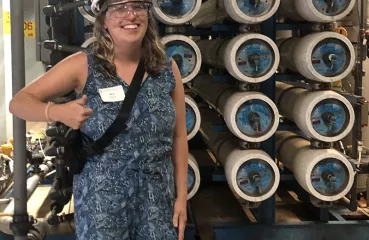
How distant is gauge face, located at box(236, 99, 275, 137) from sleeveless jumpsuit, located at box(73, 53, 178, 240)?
97 centimetres

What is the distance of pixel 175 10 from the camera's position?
2617 mm

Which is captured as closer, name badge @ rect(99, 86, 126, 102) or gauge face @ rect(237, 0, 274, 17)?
name badge @ rect(99, 86, 126, 102)

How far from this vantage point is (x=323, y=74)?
2645mm

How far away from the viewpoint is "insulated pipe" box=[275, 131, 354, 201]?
8.60 ft

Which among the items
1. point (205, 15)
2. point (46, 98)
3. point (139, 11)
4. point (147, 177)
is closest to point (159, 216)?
point (147, 177)

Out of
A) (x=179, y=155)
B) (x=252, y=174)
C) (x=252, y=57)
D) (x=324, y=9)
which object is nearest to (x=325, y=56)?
(x=324, y=9)

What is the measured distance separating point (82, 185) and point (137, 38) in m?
0.51

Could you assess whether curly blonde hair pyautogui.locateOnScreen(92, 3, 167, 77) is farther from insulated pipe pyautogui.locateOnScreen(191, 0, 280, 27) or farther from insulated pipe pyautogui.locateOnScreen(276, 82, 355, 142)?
insulated pipe pyautogui.locateOnScreen(276, 82, 355, 142)

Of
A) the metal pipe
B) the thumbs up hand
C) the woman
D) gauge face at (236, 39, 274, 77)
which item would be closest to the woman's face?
the woman

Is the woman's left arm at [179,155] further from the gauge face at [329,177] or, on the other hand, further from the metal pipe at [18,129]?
the gauge face at [329,177]

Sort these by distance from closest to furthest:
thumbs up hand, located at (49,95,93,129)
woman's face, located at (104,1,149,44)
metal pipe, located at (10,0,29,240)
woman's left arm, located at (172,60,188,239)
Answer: thumbs up hand, located at (49,95,93,129)
woman's face, located at (104,1,149,44)
woman's left arm, located at (172,60,188,239)
metal pipe, located at (10,0,29,240)

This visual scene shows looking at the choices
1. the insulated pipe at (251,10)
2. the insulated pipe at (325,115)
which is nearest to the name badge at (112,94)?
the insulated pipe at (251,10)

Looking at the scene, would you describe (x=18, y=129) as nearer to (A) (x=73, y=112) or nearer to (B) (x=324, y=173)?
(A) (x=73, y=112)

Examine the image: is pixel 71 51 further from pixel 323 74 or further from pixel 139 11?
pixel 323 74
